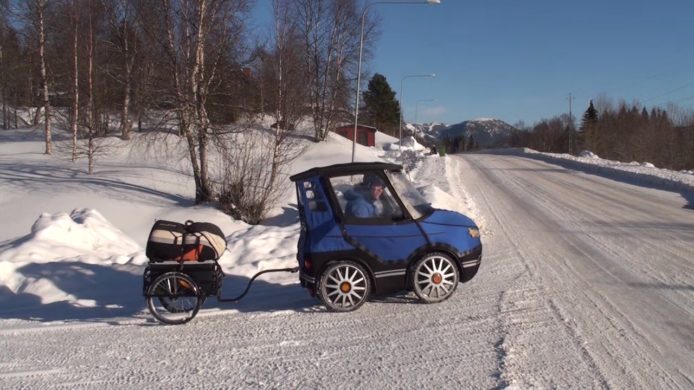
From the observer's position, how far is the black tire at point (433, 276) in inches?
239

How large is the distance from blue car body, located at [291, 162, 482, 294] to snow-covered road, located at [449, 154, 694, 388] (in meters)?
0.96

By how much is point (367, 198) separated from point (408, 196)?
1.59ft

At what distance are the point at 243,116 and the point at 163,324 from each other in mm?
15917

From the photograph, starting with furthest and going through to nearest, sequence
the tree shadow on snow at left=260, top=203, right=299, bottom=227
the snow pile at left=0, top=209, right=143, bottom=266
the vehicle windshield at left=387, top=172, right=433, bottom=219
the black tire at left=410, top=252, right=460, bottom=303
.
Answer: the tree shadow on snow at left=260, top=203, right=299, bottom=227 → the snow pile at left=0, top=209, right=143, bottom=266 → the vehicle windshield at left=387, top=172, right=433, bottom=219 → the black tire at left=410, top=252, right=460, bottom=303

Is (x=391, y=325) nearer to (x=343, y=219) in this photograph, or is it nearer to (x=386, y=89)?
(x=343, y=219)

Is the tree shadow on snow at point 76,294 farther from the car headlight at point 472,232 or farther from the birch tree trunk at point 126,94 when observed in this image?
the birch tree trunk at point 126,94

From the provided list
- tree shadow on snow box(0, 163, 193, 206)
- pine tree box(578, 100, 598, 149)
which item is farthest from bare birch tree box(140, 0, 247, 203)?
pine tree box(578, 100, 598, 149)

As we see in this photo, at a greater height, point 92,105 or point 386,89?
point 386,89

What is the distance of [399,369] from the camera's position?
4.48 meters

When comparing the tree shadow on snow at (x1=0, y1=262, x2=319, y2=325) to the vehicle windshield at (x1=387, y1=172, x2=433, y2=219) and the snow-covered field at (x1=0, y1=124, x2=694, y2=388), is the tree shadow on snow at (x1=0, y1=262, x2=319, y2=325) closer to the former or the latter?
the snow-covered field at (x1=0, y1=124, x2=694, y2=388)

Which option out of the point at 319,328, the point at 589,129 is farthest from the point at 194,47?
the point at 589,129

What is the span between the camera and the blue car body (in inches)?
233

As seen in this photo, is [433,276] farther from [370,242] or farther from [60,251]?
[60,251]

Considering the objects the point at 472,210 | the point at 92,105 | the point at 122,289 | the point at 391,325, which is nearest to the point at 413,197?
the point at 391,325
